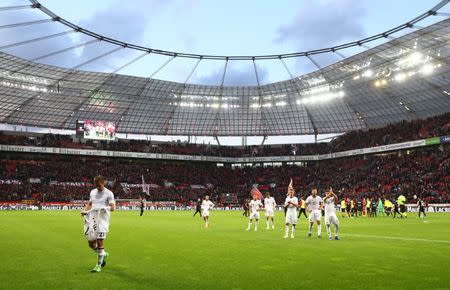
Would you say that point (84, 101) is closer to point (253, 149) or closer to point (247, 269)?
point (253, 149)

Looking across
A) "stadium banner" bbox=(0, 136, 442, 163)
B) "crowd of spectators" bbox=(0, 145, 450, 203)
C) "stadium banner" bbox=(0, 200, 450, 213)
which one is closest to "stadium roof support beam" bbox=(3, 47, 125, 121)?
"stadium banner" bbox=(0, 136, 442, 163)

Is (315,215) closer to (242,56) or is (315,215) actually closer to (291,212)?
(291,212)

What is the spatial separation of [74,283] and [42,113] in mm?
69212

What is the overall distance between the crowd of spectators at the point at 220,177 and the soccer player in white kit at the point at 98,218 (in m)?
49.6

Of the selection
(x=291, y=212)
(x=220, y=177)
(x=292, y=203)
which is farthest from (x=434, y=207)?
(x=220, y=177)

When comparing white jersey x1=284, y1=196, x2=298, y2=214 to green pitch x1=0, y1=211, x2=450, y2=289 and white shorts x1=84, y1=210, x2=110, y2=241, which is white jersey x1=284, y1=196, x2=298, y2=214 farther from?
white shorts x1=84, y1=210, x2=110, y2=241

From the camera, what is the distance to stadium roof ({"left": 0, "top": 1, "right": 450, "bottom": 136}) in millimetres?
54594

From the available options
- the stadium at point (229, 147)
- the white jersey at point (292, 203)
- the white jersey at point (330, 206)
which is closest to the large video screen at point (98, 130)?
the stadium at point (229, 147)

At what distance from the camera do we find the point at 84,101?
70312mm

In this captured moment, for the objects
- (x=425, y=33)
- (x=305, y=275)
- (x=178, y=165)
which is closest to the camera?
(x=305, y=275)

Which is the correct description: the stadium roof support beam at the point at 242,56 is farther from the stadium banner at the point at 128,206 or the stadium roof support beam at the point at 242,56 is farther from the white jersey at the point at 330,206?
the white jersey at the point at 330,206

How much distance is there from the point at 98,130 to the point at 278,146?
37733mm

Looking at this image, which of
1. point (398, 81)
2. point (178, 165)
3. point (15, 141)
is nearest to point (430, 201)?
point (398, 81)

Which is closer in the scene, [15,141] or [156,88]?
[156,88]
